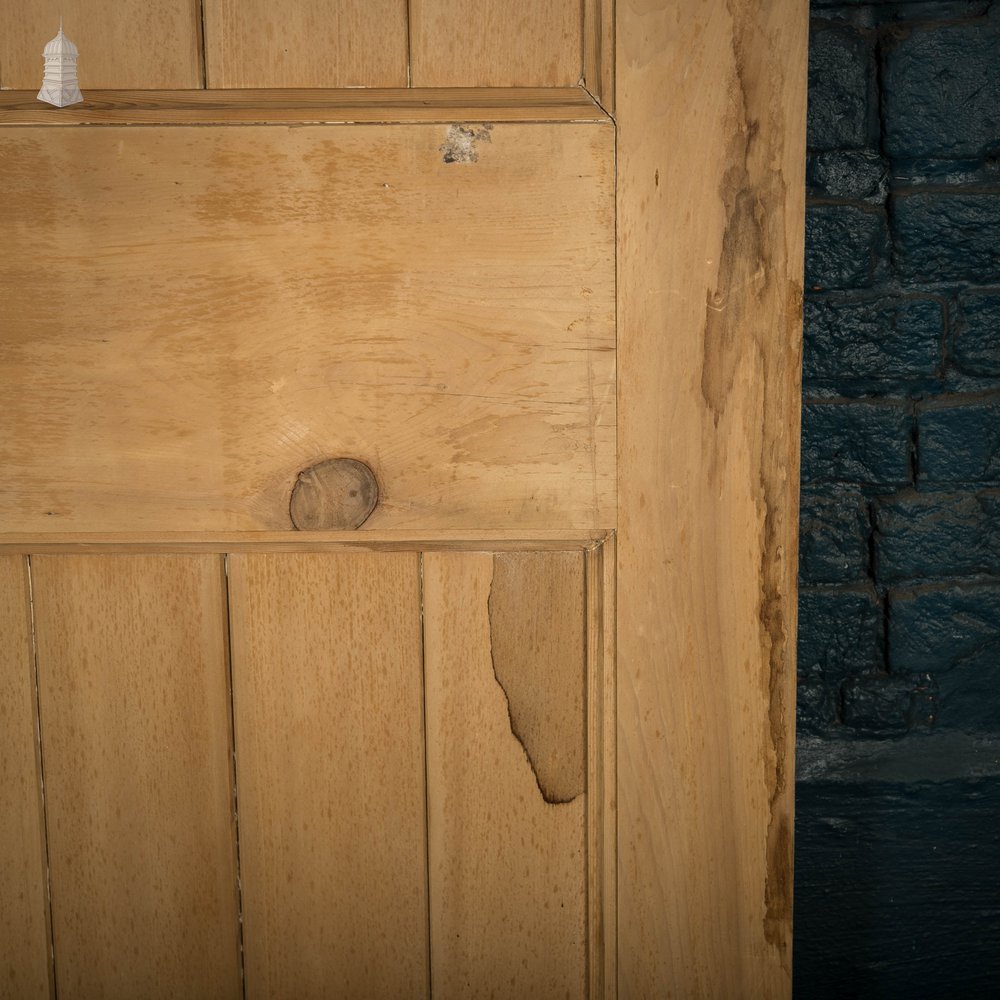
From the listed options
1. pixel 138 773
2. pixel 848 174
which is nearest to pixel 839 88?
pixel 848 174

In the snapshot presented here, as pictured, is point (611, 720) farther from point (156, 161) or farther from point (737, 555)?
point (156, 161)

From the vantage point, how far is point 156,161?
2.55 ft

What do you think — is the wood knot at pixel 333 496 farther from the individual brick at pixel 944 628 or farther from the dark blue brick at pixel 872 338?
the individual brick at pixel 944 628

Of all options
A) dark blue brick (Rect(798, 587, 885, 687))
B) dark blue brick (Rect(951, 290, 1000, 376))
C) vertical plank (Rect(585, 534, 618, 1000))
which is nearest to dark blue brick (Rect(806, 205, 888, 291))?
dark blue brick (Rect(951, 290, 1000, 376))

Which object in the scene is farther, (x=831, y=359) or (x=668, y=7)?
(x=831, y=359)

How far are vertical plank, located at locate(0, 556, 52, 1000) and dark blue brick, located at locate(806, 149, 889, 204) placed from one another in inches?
41.4

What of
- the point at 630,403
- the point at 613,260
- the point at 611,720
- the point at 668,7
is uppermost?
the point at 668,7

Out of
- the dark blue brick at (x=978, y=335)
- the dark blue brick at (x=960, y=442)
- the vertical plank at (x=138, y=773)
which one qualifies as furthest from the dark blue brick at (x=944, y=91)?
the vertical plank at (x=138, y=773)

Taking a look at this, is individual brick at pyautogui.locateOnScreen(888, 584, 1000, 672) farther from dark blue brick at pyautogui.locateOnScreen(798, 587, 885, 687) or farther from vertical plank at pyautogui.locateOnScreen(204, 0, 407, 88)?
vertical plank at pyautogui.locateOnScreen(204, 0, 407, 88)

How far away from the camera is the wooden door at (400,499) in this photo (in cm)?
78

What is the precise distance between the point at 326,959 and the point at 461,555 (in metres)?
0.38

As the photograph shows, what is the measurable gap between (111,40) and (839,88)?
901mm

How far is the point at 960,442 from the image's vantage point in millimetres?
1288

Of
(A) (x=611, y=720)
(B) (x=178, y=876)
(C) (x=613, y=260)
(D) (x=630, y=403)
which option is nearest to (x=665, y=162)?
(C) (x=613, y=260)
